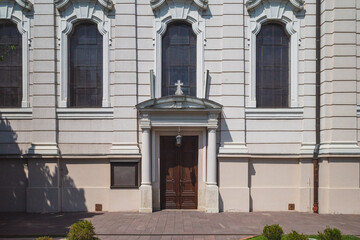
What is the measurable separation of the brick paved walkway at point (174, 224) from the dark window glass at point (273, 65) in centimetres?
473

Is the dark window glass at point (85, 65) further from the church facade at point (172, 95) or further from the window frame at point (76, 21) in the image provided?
the window frame at point (76, 21)

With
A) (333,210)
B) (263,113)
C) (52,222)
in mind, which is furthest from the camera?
(263,113)

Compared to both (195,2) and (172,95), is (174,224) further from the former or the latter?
(195,2)

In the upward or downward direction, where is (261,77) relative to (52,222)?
upward

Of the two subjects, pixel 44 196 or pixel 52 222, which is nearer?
pixel 52 222

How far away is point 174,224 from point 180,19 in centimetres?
808

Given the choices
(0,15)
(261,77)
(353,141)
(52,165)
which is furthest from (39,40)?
(353,141)

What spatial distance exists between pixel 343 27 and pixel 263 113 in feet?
15.1

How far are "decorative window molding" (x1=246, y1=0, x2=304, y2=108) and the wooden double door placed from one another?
3216 mm

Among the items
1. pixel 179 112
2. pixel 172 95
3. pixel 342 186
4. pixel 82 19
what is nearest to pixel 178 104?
pixel 179 112

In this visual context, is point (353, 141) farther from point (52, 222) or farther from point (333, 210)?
point (52, 222)

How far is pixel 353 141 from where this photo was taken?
1293 centimetres

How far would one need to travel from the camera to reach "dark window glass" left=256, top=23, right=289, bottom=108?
13922 mm

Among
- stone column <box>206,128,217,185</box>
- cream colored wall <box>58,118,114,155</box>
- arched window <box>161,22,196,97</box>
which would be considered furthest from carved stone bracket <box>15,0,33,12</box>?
stone column <box>206,128,217,185</box>
